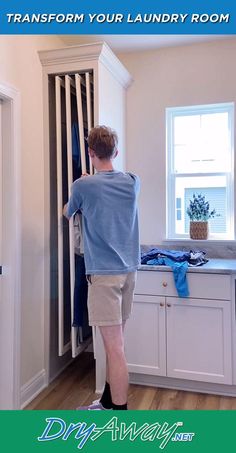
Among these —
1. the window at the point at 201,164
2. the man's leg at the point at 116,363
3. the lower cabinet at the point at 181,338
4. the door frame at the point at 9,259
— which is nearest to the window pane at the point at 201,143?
the window at the point at 201,164

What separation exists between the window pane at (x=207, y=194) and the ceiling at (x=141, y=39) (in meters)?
1.12

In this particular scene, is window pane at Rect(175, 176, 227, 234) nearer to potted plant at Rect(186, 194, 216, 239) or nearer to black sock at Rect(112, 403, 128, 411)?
potted plant at Rect(186, 194, 216, 239)

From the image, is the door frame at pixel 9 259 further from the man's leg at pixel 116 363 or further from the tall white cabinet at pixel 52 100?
the man's leg at pixel 116 363

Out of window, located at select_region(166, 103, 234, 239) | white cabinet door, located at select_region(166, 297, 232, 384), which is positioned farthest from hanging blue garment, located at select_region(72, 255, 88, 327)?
window, located at select_region(166, 103, 234, 239)

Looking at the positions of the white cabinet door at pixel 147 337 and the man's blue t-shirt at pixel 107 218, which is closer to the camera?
the man's blue t-shirt at pixel 107 218

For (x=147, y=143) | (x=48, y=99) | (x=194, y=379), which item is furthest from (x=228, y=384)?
(x=48, y=99)

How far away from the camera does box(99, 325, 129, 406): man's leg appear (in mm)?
1880

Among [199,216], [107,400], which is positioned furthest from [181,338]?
[199,216]

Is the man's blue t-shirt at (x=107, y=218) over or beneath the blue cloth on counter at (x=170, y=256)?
over

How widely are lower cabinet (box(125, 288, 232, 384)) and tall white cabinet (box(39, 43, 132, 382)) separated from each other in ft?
1.14

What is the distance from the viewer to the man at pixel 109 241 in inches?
71.4

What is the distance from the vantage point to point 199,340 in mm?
2486

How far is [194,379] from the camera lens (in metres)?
2.50

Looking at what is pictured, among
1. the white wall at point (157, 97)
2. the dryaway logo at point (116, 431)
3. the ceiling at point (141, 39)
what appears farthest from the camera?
the white wall at point (157, 97)
